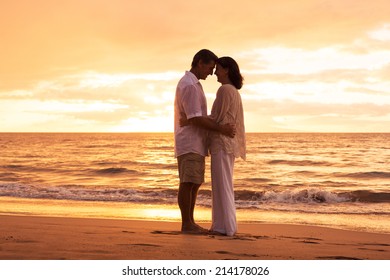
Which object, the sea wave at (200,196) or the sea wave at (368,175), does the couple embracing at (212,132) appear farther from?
the sea wave at (368,175)

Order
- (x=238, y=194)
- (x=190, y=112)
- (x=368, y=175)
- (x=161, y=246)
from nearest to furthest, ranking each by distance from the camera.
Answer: (x=161, y=246) < (x=190, y=112) < (x=238, y=194) < (x=368, y=175)

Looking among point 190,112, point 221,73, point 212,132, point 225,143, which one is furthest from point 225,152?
point 221,73

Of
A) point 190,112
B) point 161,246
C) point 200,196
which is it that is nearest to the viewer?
point 161,246

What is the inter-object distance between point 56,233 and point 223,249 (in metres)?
2.04

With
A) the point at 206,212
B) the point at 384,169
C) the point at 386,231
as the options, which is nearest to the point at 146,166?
the point at 384,169

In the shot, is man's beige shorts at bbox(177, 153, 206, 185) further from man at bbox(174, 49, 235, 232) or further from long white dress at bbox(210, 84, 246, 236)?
long white dress at bbox(210, 84, 246, 236)

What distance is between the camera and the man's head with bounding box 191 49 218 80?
5.57m

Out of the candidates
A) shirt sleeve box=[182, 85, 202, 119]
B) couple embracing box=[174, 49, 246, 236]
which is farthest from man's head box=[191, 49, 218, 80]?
shirt sleeve box=[182, 85, 202, 119]

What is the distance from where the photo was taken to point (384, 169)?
26625mm

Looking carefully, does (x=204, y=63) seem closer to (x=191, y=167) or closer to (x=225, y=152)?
(x=225, y=152)

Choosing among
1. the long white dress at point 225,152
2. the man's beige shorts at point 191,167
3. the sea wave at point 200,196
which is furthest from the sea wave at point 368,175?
the man's beige shorts at point 191,167

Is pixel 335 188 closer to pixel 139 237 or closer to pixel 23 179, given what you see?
pixel 23 179

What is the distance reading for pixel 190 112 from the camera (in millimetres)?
5473

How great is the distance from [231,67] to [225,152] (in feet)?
3.15
